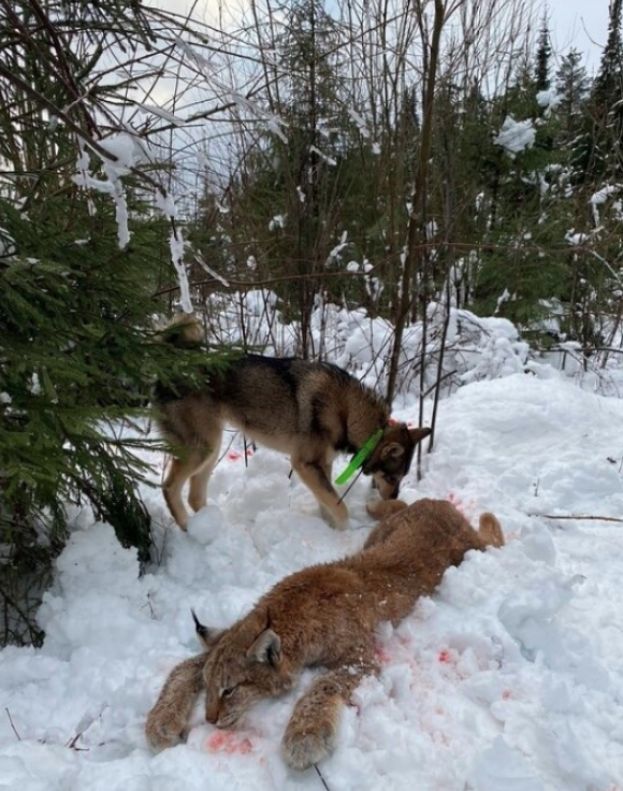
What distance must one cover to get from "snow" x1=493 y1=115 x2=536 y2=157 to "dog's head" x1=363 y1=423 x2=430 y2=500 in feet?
24.7

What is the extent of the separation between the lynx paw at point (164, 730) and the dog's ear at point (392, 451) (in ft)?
10.2

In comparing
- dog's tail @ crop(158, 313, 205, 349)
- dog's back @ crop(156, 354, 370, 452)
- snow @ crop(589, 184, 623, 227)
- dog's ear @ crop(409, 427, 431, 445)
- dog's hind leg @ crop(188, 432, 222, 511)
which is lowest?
dog's hind leg @ crop(188, 432, 222, 511)

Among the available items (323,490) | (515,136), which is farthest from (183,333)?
(515,136)

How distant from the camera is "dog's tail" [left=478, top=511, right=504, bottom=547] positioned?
14.3 ft

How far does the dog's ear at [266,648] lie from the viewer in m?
2.88

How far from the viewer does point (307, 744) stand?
2.54 metres

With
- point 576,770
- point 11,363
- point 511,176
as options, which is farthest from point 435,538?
point 511,176

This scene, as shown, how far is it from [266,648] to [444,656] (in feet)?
3.24

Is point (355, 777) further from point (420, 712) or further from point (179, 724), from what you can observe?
point (179, 724)

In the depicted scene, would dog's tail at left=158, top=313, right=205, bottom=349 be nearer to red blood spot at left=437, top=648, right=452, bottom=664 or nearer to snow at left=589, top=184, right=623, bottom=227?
red blood spot at left=437, top=648, right=452, bottom=664

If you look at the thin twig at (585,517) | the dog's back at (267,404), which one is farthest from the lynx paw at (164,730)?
the thin twig at (585,517)

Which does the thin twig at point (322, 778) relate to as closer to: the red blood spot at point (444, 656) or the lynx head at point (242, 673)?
the lynx head at point (242, 673)

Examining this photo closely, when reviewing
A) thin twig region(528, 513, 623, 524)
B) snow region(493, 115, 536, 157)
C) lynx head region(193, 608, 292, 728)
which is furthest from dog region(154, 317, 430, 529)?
snow region(493, 115, 536, 157)

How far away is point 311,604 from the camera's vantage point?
3.28 m
